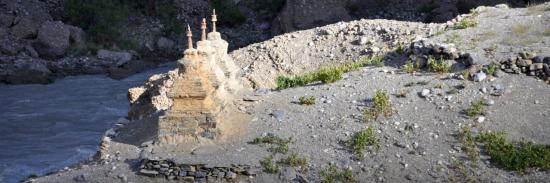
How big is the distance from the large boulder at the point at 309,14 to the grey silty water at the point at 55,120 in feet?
23.6

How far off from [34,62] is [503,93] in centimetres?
1933

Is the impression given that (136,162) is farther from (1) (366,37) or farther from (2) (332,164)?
(1) (366,37)

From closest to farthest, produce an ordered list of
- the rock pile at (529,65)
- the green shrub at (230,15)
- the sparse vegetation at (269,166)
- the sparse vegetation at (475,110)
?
the sparse vegetation at (269,166) → the sparse vegetation at (475,110) → the rock pile at (529,65) → the green shrub at (230,15)

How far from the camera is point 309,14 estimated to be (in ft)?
98.0

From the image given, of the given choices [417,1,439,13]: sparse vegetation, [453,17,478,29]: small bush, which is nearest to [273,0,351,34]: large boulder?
[417,1,439,13]: sparse vegetation

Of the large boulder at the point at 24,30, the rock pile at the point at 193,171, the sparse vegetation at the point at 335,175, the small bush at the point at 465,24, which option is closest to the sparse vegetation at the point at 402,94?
the sparse vegetation at the point at 335,175

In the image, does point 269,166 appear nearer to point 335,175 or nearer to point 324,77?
point 335,175

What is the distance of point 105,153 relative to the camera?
37.7 ft

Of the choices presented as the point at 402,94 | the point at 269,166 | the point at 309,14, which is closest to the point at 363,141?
the point at 269,166

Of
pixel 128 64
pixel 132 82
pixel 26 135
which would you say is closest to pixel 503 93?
pixel 26 135

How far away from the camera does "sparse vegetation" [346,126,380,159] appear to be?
1046 cm

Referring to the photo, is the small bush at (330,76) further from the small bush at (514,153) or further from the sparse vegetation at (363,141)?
the small bush at (514,153)

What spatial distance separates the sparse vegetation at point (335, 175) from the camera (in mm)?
9703

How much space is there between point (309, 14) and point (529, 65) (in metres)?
17.9
